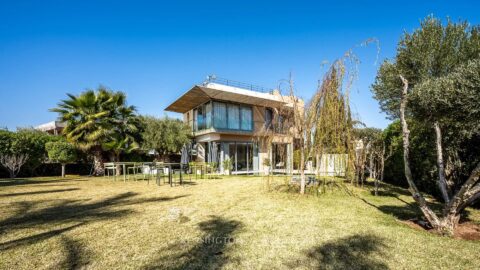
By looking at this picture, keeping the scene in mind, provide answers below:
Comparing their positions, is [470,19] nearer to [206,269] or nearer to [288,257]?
[288,257]

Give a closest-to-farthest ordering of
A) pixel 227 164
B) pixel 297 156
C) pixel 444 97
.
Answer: pixel 444 97 < pixel 297 156 < pixel 227 164

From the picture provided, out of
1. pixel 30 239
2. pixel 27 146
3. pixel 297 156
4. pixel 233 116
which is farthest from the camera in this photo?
pixel 233 116

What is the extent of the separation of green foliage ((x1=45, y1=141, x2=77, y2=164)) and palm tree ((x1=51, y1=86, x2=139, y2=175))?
2.15 feet

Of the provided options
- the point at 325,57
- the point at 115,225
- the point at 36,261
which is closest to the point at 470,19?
the point at 325,57

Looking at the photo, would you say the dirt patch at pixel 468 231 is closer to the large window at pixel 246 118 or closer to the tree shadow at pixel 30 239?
the tree shadow at pixel 30 239

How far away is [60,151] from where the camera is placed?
53.2 feet

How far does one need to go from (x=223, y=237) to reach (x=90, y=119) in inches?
623

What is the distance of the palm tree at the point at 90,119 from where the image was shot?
53.0ft

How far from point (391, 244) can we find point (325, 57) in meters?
5.67

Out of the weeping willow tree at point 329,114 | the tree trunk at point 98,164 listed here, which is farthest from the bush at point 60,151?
the weeping willow tree at point 329,114

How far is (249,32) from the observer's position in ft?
58.2

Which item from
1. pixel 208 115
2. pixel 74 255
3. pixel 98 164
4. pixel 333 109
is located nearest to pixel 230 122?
pixel 208 115

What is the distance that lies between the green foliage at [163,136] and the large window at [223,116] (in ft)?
6.89

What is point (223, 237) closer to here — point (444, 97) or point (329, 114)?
point (444, 97)
